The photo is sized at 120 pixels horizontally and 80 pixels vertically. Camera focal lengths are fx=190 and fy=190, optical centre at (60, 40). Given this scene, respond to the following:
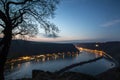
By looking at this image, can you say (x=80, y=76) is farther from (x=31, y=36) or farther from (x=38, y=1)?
(x=38, y=1)

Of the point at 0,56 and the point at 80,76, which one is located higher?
the point at 0,56

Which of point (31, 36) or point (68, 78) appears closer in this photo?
point (31, 36)

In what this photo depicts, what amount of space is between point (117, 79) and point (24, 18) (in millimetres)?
19128

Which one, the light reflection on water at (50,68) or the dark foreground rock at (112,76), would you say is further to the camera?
the light reflection on water at (50,68)

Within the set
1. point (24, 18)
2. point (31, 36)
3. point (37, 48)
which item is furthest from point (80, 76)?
point (37, 48)

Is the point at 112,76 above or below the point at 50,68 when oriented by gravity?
above

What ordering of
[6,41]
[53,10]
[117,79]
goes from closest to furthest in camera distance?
[6,41], [53,10], [117,79]

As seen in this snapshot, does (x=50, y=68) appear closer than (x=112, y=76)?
No

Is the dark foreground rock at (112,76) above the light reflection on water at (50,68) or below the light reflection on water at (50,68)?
above

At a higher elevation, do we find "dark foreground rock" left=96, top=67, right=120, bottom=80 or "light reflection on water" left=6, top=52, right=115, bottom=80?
"dark foreground rock" left=96, top=67, right=120, bottom=80

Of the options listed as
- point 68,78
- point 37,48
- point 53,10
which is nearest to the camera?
point 53,10

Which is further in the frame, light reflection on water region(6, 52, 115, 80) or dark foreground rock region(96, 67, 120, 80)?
light reflection on water region(6, 52, 115, 80)

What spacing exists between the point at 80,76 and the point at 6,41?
5.96m

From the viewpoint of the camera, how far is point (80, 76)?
1377 cm
